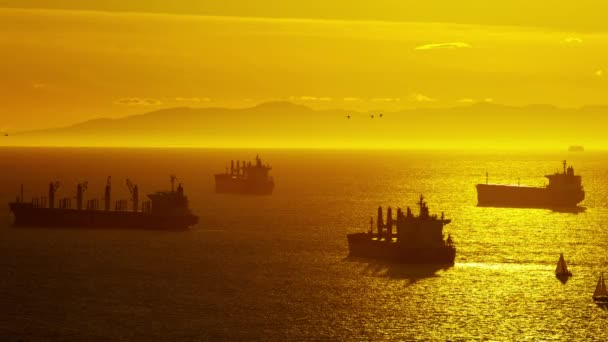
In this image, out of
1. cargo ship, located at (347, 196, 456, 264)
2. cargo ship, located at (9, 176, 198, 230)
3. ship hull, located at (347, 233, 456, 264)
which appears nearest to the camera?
cargo ship, located at (347, 196, 456, 264)

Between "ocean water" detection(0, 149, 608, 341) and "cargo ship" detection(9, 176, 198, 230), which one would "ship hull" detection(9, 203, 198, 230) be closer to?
"cargo ship" detection(9, 176, 198, 230)

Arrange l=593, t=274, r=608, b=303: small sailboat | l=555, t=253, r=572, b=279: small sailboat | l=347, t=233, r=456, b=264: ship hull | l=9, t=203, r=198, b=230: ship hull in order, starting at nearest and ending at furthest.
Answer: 1. l=593, t=274, r=608, b=303: small sailboat
2. l=555, t=253, r=572, b=279: small sailboat
3. l=347, t=233, r=456, b=264: ship hull
4. l=9, t=203, r=198, b=230: ship hull

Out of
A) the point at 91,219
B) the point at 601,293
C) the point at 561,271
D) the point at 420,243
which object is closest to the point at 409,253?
the point at 420,243

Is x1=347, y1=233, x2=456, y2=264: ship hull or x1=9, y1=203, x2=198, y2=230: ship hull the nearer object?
x1=347, y1=233, x2=456, y2=264: ship hull

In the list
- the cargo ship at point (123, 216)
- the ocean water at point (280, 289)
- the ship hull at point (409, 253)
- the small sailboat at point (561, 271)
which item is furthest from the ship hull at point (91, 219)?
the small sailboat at point (561, 271)

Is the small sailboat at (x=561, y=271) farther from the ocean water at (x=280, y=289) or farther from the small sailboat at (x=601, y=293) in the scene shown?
the small sailboat at (x=601, y=293)

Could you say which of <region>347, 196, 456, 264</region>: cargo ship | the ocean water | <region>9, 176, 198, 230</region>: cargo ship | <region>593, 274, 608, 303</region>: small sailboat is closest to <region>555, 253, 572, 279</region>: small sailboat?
the ocean water

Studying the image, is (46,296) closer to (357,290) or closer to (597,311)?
(357,290)

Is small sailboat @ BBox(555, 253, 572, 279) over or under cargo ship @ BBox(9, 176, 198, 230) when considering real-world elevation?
under

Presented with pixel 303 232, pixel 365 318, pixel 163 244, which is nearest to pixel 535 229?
pixel 303 232

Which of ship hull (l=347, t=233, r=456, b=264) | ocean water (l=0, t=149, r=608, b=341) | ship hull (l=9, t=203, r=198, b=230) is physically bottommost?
ocean water (l=0, t=149, r=608, b=341)
